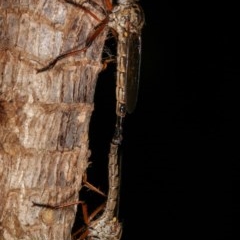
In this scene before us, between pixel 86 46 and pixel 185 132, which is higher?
pixel 86 46

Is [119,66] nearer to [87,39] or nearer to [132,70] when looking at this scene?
[132,70]

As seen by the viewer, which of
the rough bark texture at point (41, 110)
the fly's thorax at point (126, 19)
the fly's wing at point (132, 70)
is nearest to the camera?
the rough bark texture at point (41, 110)

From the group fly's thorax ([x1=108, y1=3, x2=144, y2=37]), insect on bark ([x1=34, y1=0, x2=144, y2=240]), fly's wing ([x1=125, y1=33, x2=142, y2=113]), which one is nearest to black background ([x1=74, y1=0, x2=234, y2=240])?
insect on bark ([x1=34, y1=0, x2=144, y2=240])

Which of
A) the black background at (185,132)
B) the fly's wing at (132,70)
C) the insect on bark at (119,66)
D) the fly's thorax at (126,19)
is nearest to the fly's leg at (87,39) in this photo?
the insect on bark at (119,66)

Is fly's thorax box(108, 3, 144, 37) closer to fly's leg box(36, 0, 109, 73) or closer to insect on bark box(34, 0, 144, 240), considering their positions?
insect on bark box(34, 0, 144, 240)

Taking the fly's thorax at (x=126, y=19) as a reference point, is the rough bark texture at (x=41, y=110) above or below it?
below

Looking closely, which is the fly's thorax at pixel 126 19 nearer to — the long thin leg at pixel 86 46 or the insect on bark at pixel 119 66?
the insect on bark at pixel 119 66

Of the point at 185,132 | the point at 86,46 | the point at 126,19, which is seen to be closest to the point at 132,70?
the point at 126,19
